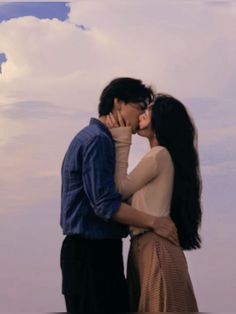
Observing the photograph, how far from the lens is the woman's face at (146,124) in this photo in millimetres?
2908

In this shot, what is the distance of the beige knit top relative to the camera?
9.27 ft

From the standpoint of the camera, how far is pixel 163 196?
113 inches

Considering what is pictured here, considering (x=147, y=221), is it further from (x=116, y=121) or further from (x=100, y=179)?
(x=116, y=121)

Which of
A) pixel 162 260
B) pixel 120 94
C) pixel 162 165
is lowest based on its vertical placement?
pixel 162 260

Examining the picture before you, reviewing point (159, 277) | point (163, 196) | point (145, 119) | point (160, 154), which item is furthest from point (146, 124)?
point (159, 277)

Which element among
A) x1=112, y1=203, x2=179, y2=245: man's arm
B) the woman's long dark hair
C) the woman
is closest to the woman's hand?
the woman

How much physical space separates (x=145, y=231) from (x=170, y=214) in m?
0.14

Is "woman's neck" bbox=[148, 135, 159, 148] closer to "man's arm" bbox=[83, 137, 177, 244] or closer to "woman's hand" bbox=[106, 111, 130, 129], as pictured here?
"woman's hand" bbox=[106, 111, 130, 129]

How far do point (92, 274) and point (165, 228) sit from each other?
0.31 meters

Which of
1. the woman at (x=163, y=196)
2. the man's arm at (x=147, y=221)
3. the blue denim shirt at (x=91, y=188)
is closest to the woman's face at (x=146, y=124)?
the woman at (x=163, y=196)

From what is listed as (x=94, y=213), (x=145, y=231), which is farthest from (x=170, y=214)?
(x=94, y=213)

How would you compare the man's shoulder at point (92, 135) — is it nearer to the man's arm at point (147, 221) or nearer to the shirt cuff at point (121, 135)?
the shirt cuff at point (121, 135)

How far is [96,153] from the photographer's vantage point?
276 centimetres

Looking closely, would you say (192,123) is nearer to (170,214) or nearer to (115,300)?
(170,214)
